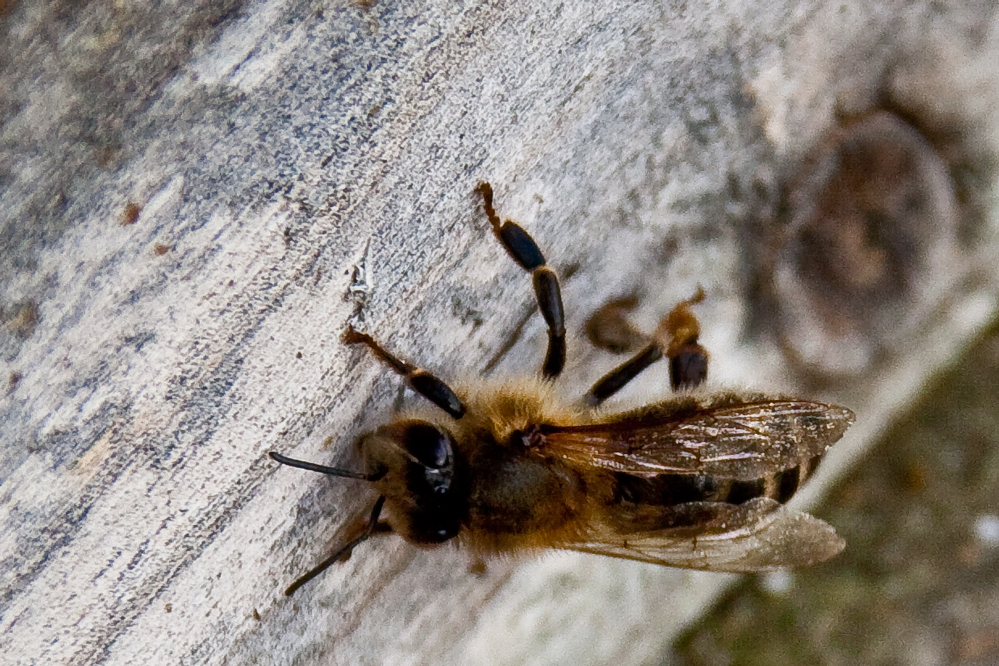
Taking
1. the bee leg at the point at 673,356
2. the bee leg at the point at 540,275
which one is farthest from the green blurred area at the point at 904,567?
the bee leg at the point at 540,275

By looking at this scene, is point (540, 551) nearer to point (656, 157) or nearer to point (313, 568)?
point (313, 568)

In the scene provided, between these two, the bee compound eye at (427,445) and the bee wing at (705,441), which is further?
the bee wing at (705,441)

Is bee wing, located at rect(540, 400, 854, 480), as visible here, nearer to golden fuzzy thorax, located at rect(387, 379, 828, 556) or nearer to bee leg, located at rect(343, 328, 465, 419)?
golden fuzzy thorax, located at rect(387, 379, 828, 556)

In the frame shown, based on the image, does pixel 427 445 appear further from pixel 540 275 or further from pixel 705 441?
pixel 705 441

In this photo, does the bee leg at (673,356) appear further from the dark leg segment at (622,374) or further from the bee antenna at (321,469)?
the bee antenna at (321,469)

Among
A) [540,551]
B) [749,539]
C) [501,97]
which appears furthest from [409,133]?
[749,539]
